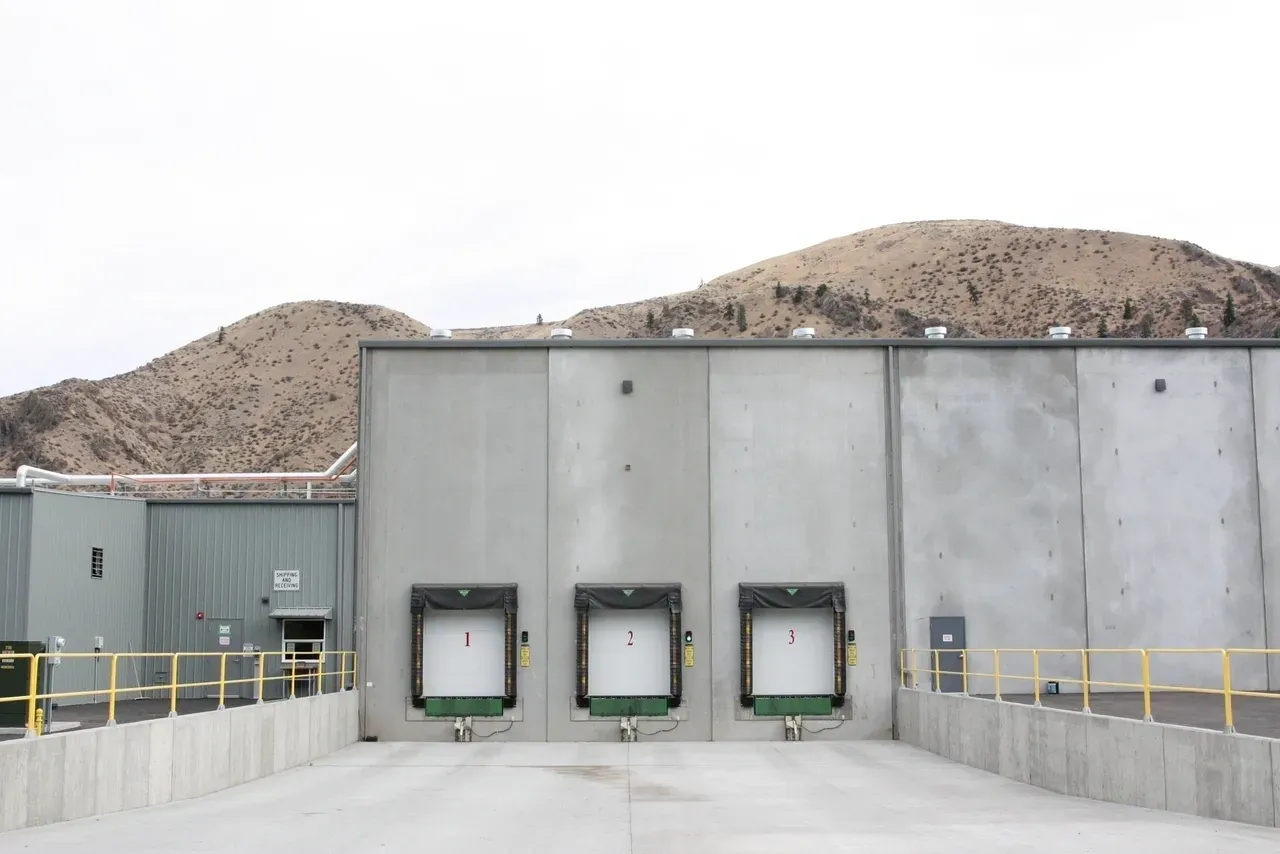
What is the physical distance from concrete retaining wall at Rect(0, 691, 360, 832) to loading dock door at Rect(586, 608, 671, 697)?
22.7ft

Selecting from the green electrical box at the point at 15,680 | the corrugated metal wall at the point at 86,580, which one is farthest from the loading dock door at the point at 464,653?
the green electrical box at the point at 15,680

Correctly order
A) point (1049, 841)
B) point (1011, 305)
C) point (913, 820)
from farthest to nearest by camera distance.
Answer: point (1011, 305) < point (913, 820) < point (1049, 841)

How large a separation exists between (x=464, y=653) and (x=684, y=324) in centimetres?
9874

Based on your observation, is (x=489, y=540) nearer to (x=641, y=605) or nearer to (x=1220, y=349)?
(x=641, y=605)

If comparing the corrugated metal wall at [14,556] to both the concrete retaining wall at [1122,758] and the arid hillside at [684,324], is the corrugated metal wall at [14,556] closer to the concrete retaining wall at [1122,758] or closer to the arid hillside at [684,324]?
the concrete retaining wall at [1122,758]

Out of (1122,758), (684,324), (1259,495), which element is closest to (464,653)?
(1122,758)

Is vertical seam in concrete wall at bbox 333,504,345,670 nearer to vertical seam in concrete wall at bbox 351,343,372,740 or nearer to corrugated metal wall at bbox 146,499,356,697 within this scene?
corrugated metal wall at bbox 146,499,356,697

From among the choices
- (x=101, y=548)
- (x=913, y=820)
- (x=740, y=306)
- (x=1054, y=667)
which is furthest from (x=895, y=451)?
(x=740, y=306)

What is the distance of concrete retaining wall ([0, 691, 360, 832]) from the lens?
45.5 ft

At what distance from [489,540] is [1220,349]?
17017 millimetres

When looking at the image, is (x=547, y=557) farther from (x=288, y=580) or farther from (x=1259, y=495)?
(x=1259, y=495)

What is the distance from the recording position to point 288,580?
30781 mm

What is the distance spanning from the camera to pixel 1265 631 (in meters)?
29.5

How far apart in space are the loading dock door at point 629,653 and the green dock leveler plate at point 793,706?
2.05 meters
